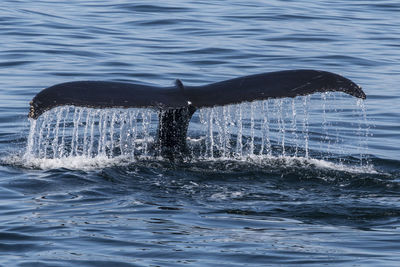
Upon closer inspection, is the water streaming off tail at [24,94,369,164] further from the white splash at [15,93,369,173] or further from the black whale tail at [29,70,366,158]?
the black whale tail at [29,70,366,158]

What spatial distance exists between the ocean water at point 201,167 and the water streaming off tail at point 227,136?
4 centimetres

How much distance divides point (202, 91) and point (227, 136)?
266 cm

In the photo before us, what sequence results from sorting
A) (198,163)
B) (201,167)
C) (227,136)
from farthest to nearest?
(227,136)
(198,163)
(201,167)

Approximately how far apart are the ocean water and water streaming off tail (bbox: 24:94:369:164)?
39mm

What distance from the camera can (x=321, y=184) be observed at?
28.8 feet

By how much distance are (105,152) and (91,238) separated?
3085mm

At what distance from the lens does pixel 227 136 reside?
37.2 ft

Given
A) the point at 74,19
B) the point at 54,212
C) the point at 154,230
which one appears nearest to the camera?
the point at 154,230

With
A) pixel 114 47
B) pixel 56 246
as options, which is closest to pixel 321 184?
pixel 56 246

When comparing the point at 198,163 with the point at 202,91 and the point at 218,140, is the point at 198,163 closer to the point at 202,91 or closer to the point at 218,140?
the point at 202,91

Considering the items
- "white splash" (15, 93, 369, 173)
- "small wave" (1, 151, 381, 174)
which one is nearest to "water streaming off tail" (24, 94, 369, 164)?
"white splash" (15, 93, 369, 173)

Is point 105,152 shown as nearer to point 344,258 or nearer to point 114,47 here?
point 344,258

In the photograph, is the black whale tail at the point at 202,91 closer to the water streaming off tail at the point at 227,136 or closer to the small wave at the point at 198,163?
the water streaming off tail at the point at 227,136

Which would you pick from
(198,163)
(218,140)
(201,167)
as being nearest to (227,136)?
(218,140)
